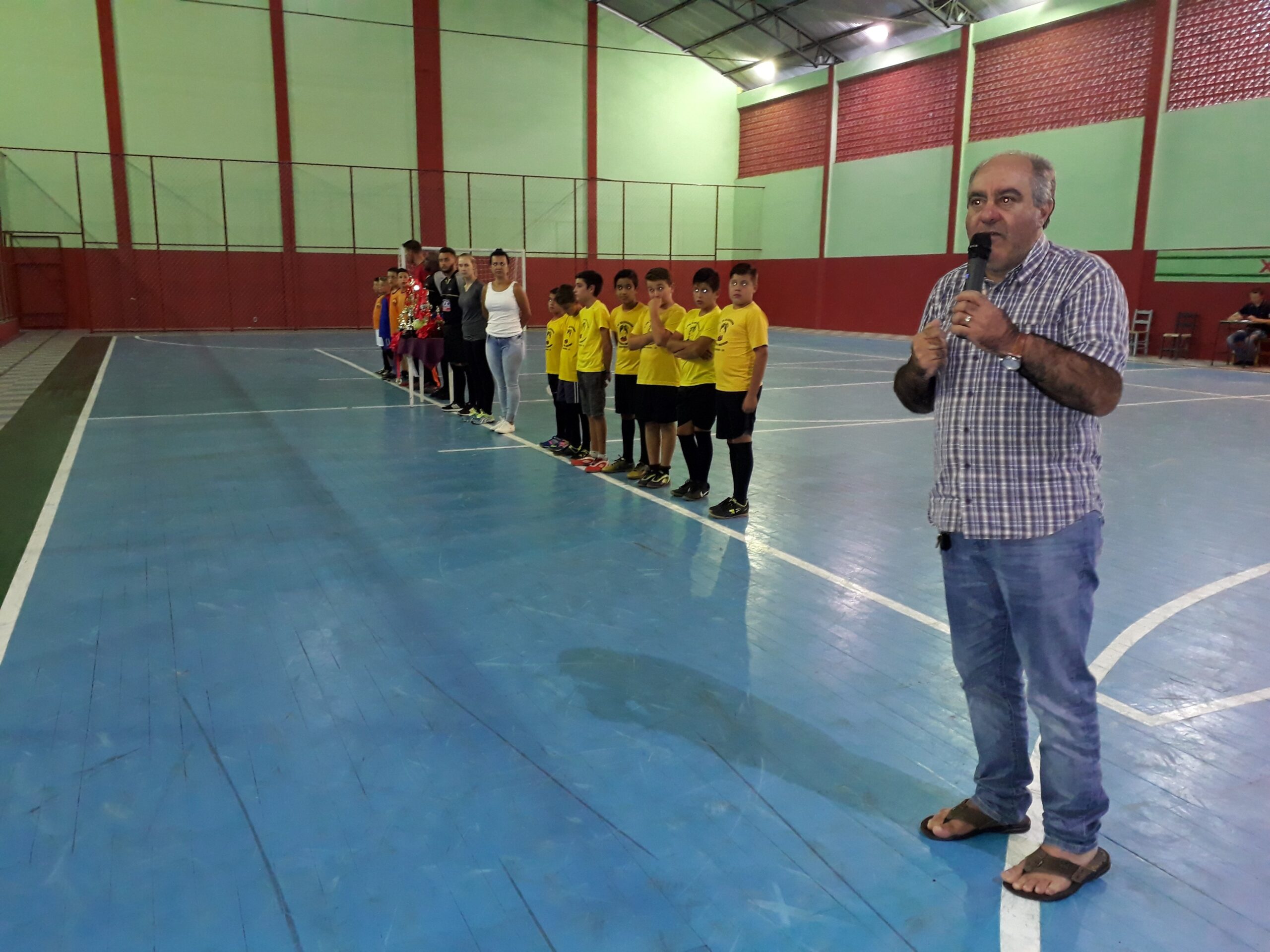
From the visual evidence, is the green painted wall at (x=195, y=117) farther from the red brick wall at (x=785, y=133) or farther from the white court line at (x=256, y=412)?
the white court line at (x=256, y=412)

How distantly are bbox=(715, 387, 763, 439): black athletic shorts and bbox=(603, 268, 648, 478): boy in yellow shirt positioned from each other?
1169 mm

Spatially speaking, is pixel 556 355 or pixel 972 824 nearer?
pixel 972 824

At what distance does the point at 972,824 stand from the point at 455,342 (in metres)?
9.25

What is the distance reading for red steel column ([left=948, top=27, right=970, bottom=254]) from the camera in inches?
890

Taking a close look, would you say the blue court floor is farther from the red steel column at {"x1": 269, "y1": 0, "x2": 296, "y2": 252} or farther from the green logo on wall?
the red steel column at {"x1": 269, "y1": 0, "x2": 296, "y2": 252}

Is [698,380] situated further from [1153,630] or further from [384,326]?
[384,326]

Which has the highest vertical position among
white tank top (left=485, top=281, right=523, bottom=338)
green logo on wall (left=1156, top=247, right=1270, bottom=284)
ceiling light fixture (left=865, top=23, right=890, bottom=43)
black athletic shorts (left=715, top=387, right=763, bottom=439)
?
ceiling light fixture (left=865, top=23, right=890, bottom=43)

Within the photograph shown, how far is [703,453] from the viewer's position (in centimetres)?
696

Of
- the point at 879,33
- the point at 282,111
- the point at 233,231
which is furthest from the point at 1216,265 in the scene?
the point at 233,231

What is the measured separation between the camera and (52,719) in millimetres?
3459

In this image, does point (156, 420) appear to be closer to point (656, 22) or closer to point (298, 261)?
point (298, 261)

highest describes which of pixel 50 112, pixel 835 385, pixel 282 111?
pixel 282 111

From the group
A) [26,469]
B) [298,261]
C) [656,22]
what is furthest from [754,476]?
[656,22]

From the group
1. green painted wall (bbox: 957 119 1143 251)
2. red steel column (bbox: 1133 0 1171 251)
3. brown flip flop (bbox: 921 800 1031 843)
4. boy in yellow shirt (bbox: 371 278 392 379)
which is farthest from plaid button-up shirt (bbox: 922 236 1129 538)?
red steel column (bbox: 1133 0 1171 251)
